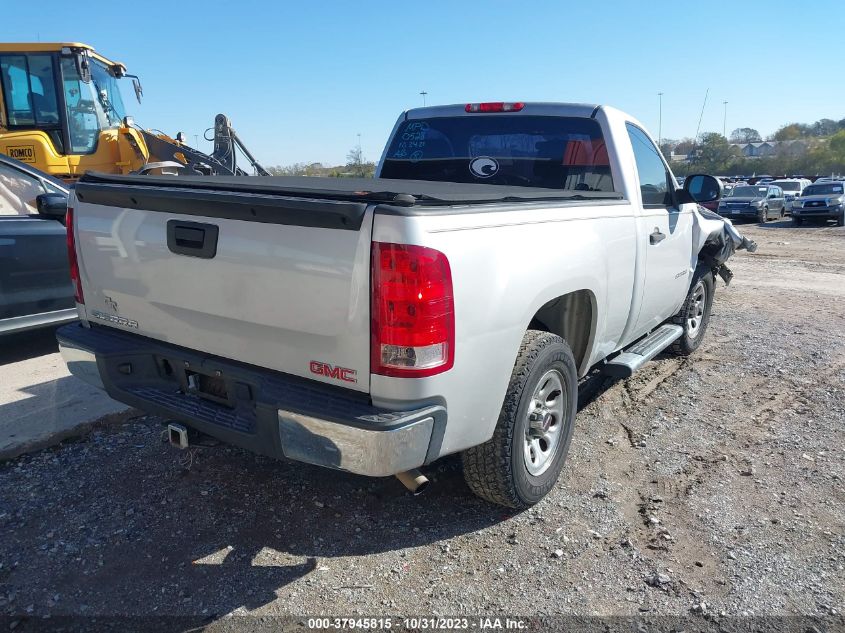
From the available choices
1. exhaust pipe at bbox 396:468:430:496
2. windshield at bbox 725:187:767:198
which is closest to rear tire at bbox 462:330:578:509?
exhaust pipe at bbox 396:468:430:496

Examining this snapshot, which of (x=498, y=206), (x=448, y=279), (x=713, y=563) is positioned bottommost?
(x=713, y=563)

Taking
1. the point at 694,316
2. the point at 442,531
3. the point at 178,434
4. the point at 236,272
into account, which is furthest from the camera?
the point at 694,316

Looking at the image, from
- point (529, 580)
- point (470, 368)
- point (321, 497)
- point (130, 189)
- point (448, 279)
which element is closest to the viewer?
point (448, 279)

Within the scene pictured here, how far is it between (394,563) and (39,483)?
81.1 inches

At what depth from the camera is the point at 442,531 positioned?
3135mm

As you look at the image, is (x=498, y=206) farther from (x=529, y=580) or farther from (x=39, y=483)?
(x=39, y=483)

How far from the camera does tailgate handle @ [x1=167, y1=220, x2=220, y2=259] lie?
272cm

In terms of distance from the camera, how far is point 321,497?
3.40m

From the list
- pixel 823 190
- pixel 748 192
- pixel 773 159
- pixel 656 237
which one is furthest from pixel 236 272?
pixel 773 159

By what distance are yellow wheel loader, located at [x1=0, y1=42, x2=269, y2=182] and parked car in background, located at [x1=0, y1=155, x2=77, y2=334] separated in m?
4.50

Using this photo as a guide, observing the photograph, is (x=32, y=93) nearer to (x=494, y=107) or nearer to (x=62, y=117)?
(x=62, y=117)

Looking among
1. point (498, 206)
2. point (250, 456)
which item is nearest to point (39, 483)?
point (250, 456)

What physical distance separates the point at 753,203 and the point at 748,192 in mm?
1134

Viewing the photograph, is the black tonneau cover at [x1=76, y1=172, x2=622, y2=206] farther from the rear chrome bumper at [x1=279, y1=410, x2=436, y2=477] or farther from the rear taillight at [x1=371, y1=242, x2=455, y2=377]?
the rear chrome bumper at [x1=279, y1=410, x2=436, y2=477]
